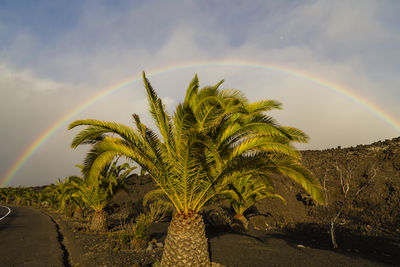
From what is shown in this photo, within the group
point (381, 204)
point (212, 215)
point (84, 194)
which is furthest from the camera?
point (381, 204)

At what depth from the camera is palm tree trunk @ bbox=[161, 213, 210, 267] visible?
6.36 metres

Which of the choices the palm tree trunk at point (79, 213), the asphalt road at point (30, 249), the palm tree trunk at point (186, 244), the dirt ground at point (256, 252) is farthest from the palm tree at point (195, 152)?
the palm tree trunk at point (79, 213)

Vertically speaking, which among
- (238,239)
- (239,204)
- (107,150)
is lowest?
(238,239)

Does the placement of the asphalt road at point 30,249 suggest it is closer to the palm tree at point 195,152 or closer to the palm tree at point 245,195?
the palm tree at point 195,152

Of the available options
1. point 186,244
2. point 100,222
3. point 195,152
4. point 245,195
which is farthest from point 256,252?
point 100,222

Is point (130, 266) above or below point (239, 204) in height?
below

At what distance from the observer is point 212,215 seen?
1628cm

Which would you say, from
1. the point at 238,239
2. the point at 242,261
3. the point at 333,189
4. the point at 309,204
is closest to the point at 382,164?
the point at 333,189

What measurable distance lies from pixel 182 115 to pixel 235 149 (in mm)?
1771

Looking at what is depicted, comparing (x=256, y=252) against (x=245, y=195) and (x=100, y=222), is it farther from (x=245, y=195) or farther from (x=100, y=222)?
(x=100, y=222)

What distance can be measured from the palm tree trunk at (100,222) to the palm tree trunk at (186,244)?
816 centimetres

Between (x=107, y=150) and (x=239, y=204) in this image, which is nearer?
(x=107, y=150)

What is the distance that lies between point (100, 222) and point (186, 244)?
891 centimetres

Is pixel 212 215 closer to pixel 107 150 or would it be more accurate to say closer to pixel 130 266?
pixel 130 266
